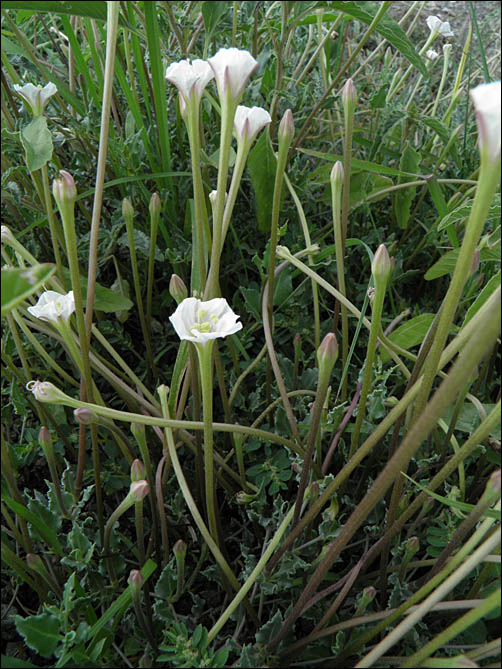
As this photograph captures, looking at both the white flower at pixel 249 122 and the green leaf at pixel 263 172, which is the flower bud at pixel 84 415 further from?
the green leaf at pixel 263 172

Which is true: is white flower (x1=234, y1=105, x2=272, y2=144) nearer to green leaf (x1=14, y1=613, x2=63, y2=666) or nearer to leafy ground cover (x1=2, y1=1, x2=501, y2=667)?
leafy ground cover (x1=2, y1=1, x2=501, y2=667)

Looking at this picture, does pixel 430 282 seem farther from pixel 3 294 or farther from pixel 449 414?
pixel 3 294

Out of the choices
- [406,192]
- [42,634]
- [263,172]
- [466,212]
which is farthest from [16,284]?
[406,192]

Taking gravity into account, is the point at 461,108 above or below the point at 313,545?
above

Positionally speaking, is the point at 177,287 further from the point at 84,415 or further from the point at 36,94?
the point at 36,94

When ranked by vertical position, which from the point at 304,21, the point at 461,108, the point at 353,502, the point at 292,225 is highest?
the point at 304,21

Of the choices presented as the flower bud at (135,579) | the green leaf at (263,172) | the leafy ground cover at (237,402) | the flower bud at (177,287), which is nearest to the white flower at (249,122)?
the leafy ground cover at (237,402)

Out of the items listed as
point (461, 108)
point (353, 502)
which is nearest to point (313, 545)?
point (353, 502)

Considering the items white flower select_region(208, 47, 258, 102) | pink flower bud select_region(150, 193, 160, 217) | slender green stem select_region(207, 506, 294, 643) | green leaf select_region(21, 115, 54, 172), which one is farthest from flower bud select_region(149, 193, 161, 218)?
slender green stem select_region(207, 506, 294, 643)
